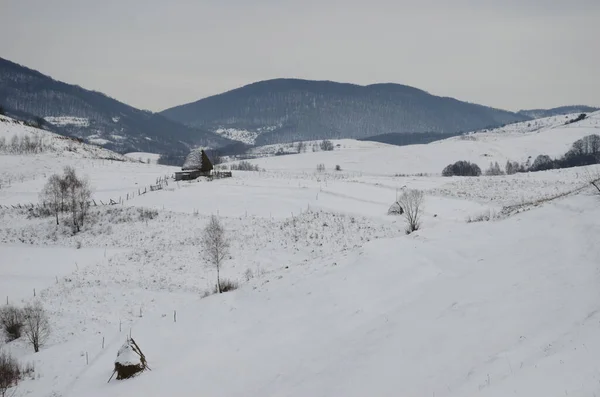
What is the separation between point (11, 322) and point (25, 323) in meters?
0.81

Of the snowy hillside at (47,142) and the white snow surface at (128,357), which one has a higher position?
the snowy hillside at (47,142)

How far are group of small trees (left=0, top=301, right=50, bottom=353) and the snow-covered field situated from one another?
68 centimetres

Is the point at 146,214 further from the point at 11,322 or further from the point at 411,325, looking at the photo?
the point at 411,325

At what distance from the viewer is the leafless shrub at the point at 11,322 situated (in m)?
22.5

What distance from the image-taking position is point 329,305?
53.8 feet

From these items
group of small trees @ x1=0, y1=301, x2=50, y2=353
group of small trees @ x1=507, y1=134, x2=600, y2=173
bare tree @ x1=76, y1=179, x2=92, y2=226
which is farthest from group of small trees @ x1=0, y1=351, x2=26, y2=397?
group of small trees @ x1=507, y1=134, x2=600, y2=173

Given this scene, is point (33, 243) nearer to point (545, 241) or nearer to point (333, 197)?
point (333, 197)

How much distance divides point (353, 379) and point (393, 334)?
229cm

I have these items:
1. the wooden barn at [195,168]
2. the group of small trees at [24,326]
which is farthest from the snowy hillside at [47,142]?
the group of small trees at [24,326]

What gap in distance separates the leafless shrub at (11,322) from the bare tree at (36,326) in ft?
1.14

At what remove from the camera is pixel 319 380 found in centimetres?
1188

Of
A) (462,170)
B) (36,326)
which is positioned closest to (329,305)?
(36,326)

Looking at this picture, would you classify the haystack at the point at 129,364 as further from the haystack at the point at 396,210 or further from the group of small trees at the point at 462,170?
the group of small trees at the point at 462,170

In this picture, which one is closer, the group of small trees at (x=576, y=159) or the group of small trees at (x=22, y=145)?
the group of small trees at (x=22, y=145)
